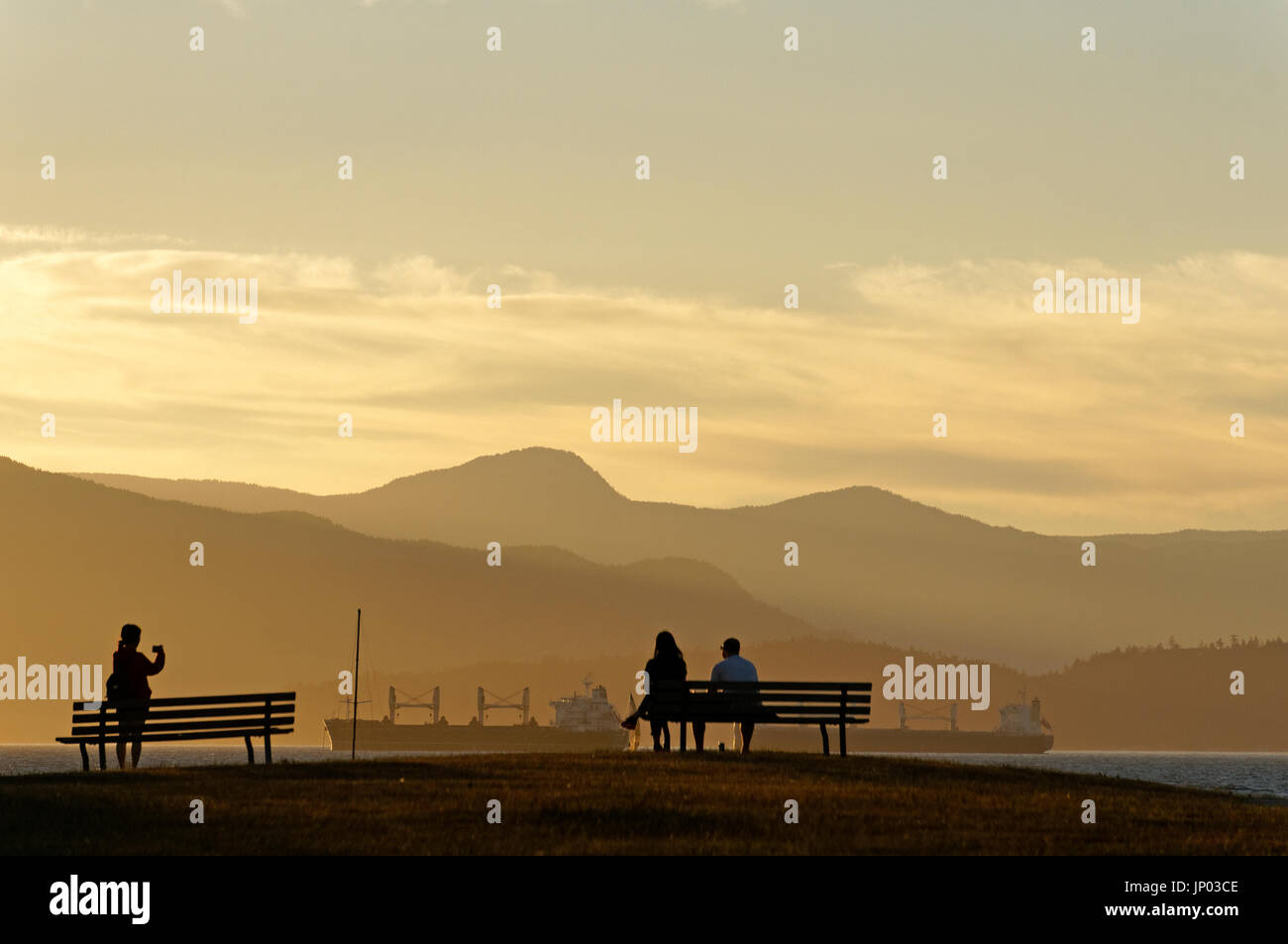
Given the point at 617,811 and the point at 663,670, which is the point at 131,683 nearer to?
the point at 663,670

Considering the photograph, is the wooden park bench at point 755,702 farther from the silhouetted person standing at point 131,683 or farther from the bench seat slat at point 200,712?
the silhouetted person standing at point 131,683

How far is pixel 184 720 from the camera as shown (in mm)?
27266

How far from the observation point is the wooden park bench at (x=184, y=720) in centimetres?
2688

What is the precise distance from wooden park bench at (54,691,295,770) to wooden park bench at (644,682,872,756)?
591 cm

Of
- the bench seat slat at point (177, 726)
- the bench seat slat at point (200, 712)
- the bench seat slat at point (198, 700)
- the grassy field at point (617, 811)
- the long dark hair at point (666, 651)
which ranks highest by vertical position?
the long dark hair at point (666, 651)

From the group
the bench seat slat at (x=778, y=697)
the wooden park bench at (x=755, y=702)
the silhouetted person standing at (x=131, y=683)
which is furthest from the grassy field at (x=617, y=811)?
the silhouetted person standing at (x=131, y=683)

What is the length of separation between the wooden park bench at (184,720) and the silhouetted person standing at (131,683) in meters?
0.06

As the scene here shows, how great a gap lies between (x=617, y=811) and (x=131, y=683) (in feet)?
36.9

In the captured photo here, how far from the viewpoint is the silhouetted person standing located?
26859 millimetres
